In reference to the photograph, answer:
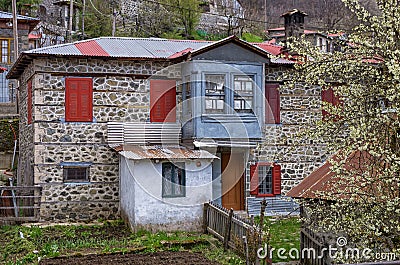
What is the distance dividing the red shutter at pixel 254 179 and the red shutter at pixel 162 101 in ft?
9.99

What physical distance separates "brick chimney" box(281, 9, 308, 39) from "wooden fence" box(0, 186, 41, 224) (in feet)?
34.0

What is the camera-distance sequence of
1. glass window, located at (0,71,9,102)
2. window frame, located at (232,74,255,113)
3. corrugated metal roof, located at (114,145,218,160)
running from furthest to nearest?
glass window, located at (0,71,9,102) → window frame, located at (232,74,255,113) → corrugated metal roof, located at (114,145,218,160)

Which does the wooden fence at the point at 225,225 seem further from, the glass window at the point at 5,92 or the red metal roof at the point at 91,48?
the glass window at the point at 5,92

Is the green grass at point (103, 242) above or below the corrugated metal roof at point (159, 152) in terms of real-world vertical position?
below

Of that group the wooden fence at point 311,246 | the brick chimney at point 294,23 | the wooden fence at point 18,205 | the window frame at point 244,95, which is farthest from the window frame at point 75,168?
the brick chimney at point 294,23

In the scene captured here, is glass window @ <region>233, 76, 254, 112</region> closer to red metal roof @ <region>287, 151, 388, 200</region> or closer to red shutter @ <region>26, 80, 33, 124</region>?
red metal roof @ <region>287, 151, 388, 200</region>

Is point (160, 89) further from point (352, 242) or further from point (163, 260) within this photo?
point (352, 242)

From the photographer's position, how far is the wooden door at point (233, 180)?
17.6m

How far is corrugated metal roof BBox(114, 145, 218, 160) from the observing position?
14570 mm

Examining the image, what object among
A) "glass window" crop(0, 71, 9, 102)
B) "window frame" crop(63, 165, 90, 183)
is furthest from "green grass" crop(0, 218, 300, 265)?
"glass window" crop(0, 71, 9, 102)

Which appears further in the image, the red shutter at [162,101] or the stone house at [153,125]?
the red shutter at [162,101]

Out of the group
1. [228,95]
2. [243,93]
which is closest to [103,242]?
[228,95]

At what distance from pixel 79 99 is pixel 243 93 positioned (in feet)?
16.6

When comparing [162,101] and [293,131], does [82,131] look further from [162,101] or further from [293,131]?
[293,131]
